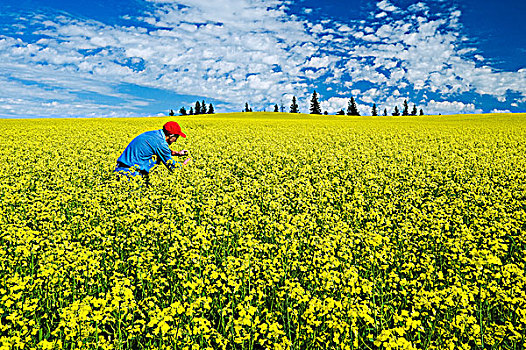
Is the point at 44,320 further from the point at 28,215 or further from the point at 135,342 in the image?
the point at 28,215

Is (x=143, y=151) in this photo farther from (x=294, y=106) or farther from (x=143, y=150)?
(x=294, y=106)

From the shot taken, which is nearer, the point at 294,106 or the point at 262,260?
the point at 262,260

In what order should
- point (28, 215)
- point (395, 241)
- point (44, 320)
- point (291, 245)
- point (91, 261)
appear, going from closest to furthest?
point (44, 320) < point (91, 261) < point (291, 245) < point (395, 241) < point (28, 215)

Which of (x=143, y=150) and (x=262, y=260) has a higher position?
(x=143, y=150)

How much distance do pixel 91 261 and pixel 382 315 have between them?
500cm

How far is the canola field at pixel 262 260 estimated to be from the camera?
4.74m

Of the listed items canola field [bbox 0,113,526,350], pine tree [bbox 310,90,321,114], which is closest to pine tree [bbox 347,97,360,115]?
pine tree [bbox 310,90,321,114]

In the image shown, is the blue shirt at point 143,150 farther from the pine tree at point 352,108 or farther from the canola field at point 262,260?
the pine tree at point 352,108

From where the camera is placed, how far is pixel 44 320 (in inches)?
210

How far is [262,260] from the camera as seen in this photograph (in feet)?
22.3

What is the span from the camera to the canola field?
474 centimetres

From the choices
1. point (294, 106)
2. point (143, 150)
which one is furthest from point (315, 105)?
point (143, 150)

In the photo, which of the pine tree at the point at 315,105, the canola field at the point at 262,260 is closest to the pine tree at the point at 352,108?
the pine tree at the point at 315,105

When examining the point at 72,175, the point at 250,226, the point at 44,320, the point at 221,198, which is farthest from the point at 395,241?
the point at 72,175
